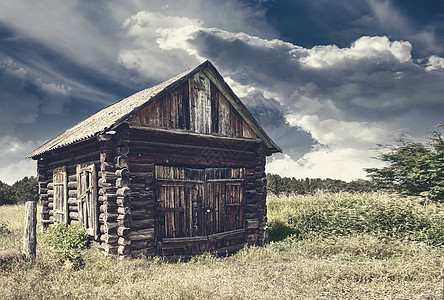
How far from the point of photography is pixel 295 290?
666cm

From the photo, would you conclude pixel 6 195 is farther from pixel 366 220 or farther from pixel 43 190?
pixel 366 220

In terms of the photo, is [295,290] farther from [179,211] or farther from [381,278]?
[179,211]

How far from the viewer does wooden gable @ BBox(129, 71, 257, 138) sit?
9.88 meters

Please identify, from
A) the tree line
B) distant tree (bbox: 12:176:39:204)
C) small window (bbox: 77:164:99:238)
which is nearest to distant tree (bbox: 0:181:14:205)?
the tree line

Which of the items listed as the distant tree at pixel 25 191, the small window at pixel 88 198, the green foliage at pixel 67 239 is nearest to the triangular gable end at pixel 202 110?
the small window at pixel 88 198

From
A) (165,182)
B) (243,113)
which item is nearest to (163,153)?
(165,182)

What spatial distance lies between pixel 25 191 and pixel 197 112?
1021 inches

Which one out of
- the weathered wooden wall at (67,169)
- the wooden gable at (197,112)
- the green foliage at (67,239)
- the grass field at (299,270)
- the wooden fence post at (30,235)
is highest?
the wooden gable at (197,112)

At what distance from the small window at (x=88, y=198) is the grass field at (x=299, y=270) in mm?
941

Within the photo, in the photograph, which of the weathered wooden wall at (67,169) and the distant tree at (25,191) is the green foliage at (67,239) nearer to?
the weathered wooden wall at (67,169)

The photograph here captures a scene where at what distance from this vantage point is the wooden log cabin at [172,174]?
9.21 metres

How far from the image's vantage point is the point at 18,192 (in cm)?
2981

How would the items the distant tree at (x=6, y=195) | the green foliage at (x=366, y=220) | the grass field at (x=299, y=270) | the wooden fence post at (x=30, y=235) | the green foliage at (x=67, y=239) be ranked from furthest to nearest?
the distant tree at (x=6, y=195) → the green foliage at (x=366, y=220) → the green foliage at (x=67, y=239) → the wooden fence post at (x=30, y=235) → the grass field at (x=299, y=270)

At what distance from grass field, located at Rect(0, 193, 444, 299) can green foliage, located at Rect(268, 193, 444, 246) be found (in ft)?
0.11
